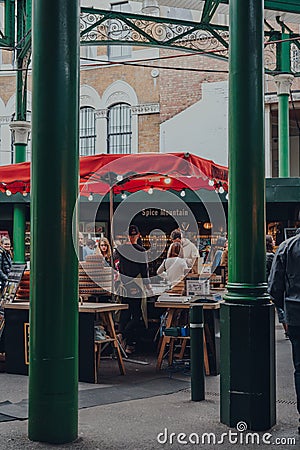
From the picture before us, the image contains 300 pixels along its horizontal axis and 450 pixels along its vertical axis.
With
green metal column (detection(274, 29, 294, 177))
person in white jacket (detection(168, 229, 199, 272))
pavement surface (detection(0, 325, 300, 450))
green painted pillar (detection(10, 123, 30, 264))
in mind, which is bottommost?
pavement surface (detection(0, 325, 300, 450))

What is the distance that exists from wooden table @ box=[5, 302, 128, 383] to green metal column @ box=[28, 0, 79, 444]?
2.56m

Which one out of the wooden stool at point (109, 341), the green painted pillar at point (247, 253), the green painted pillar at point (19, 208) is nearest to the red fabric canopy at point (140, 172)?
the wooden stool at point (109, 341)

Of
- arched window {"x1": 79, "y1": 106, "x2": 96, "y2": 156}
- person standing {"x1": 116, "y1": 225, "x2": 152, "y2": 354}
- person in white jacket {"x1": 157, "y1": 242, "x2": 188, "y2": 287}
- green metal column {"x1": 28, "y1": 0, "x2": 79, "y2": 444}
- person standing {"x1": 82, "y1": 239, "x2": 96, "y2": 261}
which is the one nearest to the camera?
green metal column {"x1": 28, "y1": 0, "x2": 79, "y2": 444}

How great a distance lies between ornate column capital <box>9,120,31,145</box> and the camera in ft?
51.7

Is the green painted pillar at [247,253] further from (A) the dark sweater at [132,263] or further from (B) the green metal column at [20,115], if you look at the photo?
(B) the green metal column at [20,115]

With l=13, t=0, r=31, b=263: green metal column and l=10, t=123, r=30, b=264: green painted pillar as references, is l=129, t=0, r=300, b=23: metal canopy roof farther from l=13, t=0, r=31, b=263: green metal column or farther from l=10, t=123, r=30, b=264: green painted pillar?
l=10, t=123, r=30, b=264: green painted pillar

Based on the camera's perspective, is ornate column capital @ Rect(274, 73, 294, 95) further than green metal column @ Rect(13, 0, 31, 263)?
Yes

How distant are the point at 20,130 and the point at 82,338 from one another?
8.77 metres

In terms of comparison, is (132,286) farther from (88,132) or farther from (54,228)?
(88,132)

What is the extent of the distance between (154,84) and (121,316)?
15.2 m

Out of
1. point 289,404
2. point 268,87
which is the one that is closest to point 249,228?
point 289,404

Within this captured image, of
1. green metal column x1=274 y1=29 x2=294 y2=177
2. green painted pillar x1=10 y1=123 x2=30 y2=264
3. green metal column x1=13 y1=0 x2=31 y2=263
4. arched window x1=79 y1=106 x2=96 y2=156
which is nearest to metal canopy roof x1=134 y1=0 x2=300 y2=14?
green metal column x1=274 y1=29 x2=294 y2=177

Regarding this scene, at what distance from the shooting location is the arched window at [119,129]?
961 inches

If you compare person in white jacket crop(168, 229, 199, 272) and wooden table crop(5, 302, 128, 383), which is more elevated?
person in white jacket crop(168, 229, 199, 272)
